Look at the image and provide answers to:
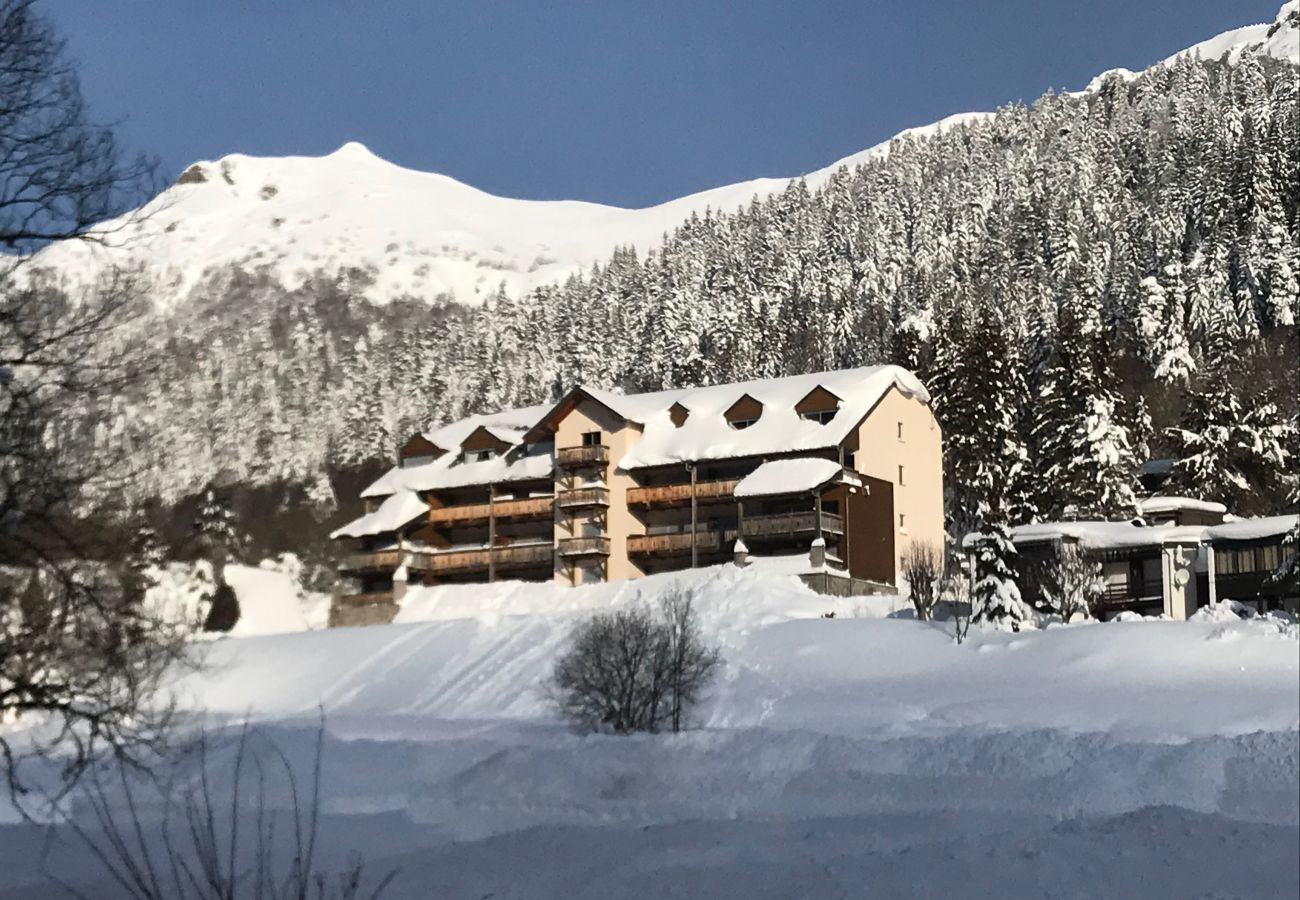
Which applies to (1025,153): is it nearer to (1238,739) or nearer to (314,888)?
(1238,739)

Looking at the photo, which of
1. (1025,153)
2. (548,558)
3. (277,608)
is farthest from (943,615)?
(1025,153)

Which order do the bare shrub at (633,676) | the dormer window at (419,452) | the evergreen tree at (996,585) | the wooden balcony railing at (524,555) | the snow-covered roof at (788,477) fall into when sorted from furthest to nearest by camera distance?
1. the dormer window at (419,452)
2. the wooden balcony railing at (524,555)
3. the snow-covered roof at (788,477)
4. the evergreen tree at (996,585)
5. the bare shrub at (633,676)

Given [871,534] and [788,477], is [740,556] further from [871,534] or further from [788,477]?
[871,534]

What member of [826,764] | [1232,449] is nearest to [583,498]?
[1232,449]

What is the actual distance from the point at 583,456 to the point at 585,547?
3317mm

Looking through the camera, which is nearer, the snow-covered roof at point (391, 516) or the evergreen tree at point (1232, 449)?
the evergreen tree at point (1232, 449)

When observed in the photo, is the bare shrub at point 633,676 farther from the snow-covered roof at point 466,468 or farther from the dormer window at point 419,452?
the dormer window at point 419,452

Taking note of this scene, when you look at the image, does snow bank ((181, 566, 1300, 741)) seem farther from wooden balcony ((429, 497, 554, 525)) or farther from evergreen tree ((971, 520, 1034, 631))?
wooden balcony ((429, 497, 554, 525))

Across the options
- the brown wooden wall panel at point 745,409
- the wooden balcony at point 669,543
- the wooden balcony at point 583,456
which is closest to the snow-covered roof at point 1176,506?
the wooden balcony at point 669,543

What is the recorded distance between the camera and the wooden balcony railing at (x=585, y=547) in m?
51.6

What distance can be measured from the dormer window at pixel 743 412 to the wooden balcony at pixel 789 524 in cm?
545

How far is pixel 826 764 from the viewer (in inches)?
972

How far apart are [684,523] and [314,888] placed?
129 ft

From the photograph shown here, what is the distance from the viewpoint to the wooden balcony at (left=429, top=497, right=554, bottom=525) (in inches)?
2131
